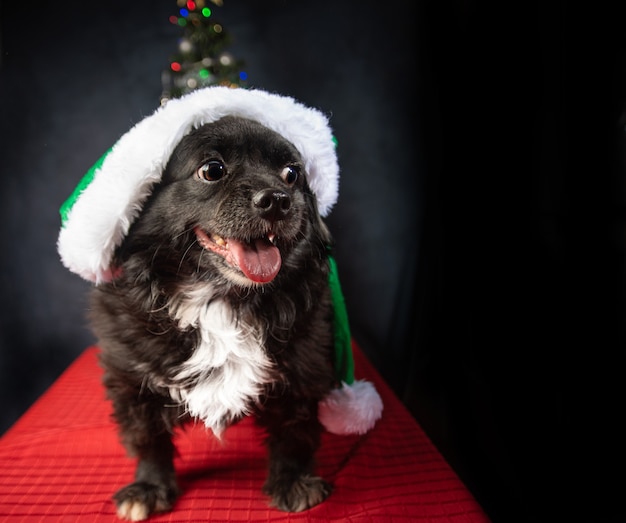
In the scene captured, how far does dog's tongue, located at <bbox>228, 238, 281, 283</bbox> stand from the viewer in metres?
1.04

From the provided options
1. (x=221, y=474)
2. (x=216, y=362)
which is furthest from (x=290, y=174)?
(x=221, y=474)

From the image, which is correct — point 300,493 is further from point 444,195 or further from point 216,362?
point 444,195

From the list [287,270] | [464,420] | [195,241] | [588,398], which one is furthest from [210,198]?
[464,420]

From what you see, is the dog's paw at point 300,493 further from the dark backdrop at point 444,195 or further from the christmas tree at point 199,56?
the christmas tree at point 199,56

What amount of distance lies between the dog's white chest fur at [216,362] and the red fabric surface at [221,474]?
10.1 inches

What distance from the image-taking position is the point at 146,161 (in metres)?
1.03

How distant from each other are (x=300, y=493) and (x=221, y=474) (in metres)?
0.24

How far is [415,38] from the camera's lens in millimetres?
1728

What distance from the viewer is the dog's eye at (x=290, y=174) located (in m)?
1.15

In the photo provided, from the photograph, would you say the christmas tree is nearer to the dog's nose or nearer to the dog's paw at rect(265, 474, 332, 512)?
the dog's nose

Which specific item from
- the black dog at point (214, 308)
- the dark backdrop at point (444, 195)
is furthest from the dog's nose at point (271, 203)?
the dark backdrop at point (444, 195)

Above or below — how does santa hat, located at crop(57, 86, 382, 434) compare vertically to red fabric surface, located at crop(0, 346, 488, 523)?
above

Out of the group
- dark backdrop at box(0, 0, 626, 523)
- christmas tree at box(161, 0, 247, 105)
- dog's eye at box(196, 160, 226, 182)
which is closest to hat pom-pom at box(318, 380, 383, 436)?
dark backdrop at box(0, 0, 626, 523)

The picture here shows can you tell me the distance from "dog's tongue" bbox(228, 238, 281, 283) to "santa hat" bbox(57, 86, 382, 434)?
238 millimetres
